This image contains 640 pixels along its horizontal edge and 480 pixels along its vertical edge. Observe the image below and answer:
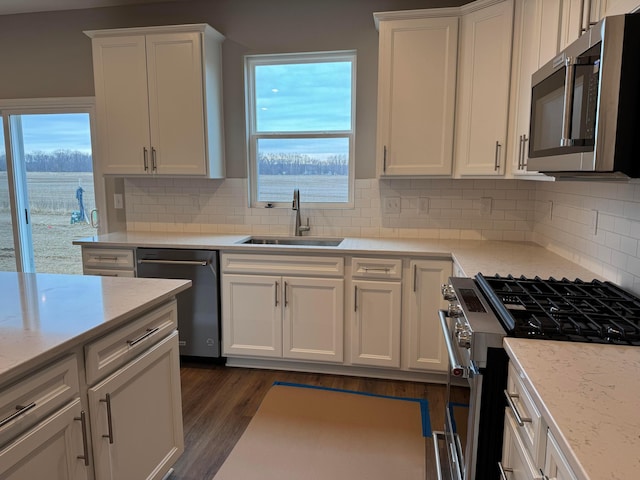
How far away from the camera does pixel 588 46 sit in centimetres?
125

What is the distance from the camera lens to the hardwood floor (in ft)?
7.23

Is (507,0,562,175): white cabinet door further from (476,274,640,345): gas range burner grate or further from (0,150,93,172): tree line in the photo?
(0,150,93,172): tree line

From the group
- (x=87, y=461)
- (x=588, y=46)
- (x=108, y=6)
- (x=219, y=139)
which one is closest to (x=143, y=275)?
(x=219, y=139)

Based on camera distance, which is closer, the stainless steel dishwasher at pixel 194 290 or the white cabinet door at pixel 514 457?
the white cabinet door at pixel 514 457

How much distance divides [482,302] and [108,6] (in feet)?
12.3

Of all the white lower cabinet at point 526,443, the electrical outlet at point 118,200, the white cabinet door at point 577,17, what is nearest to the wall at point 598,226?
the white cabinet door at point 577,17

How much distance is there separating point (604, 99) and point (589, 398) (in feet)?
2.50

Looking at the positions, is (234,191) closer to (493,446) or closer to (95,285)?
(95,285)

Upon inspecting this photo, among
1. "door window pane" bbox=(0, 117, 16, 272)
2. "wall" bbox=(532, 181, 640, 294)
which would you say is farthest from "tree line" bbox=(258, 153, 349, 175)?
"door window pane" bbox=(0, 117, 16, 272)

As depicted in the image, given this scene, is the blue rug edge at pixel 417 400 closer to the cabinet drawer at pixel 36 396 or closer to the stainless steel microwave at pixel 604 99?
the stainless steel microwave at pixel 604 99

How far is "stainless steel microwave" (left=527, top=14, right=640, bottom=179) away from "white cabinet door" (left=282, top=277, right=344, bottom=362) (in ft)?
5.94

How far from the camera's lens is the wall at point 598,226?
6.04ft

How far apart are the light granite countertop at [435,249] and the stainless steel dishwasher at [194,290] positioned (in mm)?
72

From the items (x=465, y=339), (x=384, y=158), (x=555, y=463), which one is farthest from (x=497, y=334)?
(x=384, y=158)
